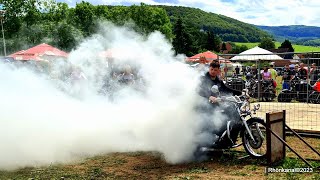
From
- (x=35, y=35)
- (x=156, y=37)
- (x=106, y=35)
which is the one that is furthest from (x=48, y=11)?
(x=156, y=37)

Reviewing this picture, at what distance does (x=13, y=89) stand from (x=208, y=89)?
4.74 metres

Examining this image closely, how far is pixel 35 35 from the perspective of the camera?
154 ft

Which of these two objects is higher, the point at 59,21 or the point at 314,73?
the point at 59,21

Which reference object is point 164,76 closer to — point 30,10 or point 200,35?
point 30,10

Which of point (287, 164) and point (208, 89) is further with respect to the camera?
point (208, 89)

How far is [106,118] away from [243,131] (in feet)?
13.8

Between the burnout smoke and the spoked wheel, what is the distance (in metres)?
0.81

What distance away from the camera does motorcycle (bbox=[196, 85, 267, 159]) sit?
314 inches

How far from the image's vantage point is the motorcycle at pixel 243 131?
7.97m

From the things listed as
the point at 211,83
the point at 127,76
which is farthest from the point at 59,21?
the point at 211,83

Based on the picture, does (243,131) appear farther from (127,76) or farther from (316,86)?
(316,86)

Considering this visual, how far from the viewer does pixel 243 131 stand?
8.12 m

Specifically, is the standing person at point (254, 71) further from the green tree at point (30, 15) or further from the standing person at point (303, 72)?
the green tree at point (30, 15)

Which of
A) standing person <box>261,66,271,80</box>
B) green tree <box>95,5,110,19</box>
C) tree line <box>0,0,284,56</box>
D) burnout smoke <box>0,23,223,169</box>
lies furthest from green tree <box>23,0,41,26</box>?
burnout smoke <box>0,23,223,169</box>
